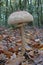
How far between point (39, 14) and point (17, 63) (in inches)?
630

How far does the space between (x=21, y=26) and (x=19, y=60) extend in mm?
390

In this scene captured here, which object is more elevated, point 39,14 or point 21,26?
point 21,26

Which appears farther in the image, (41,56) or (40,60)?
(41,56)

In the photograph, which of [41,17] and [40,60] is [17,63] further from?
[41,17]

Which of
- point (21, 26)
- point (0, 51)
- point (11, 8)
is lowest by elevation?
point (11, 8)

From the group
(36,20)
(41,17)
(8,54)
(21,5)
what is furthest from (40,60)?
(36,20)

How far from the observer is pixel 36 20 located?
1936 cm

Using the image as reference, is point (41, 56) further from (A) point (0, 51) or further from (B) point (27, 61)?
(A) point (0, 51)

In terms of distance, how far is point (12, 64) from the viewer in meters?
2.30

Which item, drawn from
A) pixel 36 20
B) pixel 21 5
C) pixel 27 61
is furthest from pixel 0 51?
pixel 36 20

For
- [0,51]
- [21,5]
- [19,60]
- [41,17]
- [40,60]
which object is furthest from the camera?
[41,17]

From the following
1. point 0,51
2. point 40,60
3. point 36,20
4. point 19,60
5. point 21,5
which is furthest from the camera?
point 36,20

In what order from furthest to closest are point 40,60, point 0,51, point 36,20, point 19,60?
point 36,20, point 0,51, point 40,60, point 19,60

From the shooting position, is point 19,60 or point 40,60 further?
A: point 40,60
